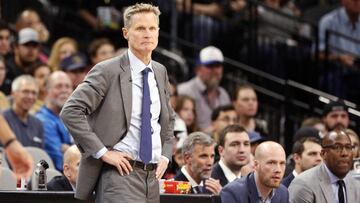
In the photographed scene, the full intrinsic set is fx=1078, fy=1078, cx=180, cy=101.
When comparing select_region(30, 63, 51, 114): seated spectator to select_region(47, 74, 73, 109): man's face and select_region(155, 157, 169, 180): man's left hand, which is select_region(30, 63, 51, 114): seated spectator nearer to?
select_region(47, 74, 73, 109): man's face

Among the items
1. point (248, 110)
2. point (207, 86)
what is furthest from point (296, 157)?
point (207, 86)

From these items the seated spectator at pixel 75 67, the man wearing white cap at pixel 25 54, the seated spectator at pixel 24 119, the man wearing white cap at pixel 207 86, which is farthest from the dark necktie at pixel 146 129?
the man wearing white cap at pixel 207 86

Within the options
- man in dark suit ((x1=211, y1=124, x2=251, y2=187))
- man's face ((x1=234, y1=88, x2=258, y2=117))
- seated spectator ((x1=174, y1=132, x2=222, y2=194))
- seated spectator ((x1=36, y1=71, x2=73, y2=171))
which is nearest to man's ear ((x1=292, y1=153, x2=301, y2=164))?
man in dark suit ((x1=211, y1=124, x2=251, y2=187))

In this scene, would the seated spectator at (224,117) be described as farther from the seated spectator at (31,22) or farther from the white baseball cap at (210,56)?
the seated spectator at (31,22)

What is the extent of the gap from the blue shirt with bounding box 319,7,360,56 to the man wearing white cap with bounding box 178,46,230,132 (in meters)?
2.09

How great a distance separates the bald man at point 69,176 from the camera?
30.9 ft

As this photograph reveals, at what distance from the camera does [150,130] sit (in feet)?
22.5

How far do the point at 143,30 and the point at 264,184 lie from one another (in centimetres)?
245

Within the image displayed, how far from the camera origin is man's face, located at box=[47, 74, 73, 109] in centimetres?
1245

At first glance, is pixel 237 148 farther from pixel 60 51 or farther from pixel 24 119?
pixel 60 51

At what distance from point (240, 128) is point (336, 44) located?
564 centimetres

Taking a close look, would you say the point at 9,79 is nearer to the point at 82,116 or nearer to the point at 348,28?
the point at 348,28

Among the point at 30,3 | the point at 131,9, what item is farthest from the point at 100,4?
the point at 131,9

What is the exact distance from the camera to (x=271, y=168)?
8.76 metres
